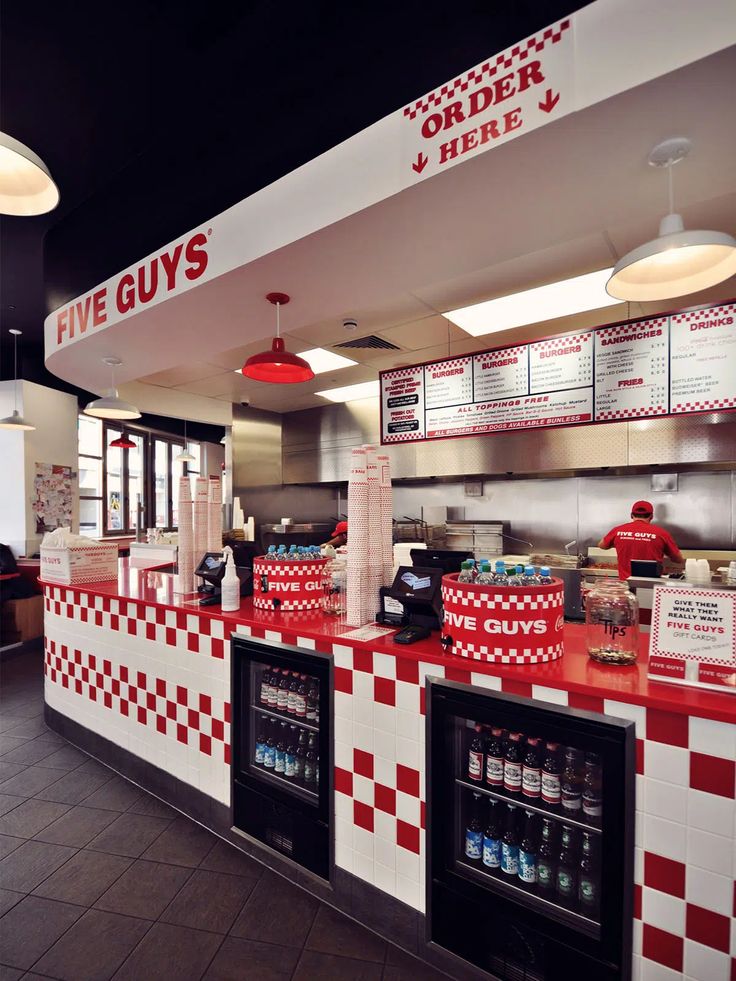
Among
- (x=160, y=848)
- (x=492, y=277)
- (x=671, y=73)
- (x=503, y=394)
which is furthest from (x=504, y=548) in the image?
(x=671, y=73)

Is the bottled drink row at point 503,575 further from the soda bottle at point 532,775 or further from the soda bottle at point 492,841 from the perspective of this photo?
the soda bottle at point 492,841

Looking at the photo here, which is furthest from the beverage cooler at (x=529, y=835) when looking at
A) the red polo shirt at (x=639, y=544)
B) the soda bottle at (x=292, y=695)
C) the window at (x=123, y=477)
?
the window at (x=123, y=477)

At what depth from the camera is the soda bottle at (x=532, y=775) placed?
1667 millimetres

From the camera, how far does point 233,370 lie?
552 centimetres

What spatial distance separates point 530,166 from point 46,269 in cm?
404

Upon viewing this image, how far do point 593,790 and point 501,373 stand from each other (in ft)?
9.90

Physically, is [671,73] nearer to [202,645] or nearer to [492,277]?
[492,277]

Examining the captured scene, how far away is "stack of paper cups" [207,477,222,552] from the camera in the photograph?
3307 millimetres

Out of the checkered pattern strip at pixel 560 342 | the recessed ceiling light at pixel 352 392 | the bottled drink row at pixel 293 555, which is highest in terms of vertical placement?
the recessed ceiling light at pixel 352 392

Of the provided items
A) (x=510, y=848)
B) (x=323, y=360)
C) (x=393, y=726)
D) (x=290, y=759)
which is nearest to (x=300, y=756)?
(x=290, y=759)

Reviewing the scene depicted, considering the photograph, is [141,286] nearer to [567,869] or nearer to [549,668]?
[549,668]

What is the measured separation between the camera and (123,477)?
31.9 feet

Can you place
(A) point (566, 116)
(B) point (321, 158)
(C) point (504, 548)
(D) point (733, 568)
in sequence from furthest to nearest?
1. (C) point (504, 548)
2. (D) point (733, 568)
3. (B) point (321, 158)
4. (A) point (566, 116)

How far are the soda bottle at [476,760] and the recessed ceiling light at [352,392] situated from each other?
4.70 meters
